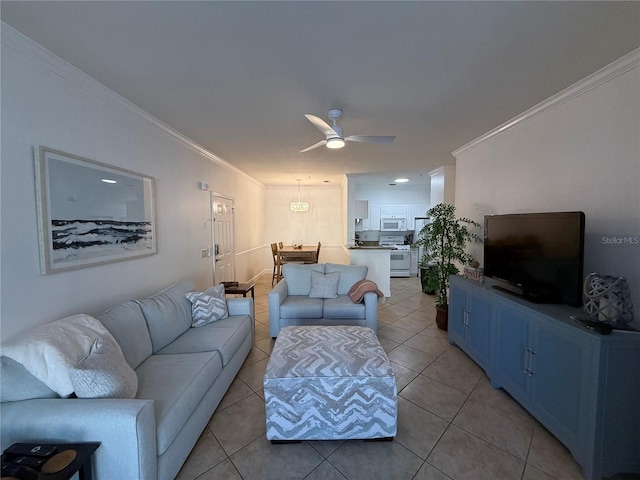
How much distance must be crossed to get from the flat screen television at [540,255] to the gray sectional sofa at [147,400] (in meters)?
2.62

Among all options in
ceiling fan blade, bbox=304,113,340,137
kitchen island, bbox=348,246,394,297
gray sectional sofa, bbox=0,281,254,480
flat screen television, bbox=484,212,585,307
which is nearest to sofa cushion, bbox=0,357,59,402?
gray sectional sofa, bbox=0,281,254,480

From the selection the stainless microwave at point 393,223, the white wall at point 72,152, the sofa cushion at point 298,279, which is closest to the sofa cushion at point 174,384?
the white wall at point 72,152

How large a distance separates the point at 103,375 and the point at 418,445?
1.96 m

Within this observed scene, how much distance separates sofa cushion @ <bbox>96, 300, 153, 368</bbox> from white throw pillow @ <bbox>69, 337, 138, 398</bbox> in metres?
0.27

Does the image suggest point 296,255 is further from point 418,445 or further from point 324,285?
point 418,445

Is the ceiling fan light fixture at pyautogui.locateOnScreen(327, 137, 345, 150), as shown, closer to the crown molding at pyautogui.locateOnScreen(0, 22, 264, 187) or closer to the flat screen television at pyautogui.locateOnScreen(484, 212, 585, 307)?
the flat screen television at pyautogui.locateOnScreen(484, 212, 585, 307)

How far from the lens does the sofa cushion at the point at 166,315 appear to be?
2.13 meters

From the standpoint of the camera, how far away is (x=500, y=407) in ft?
6.75

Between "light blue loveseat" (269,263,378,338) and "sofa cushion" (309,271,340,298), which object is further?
"sofa cushion" (309,271,340,298)

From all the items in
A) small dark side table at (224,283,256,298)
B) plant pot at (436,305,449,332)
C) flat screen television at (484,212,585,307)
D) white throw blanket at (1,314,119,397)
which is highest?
flat screen television at (484,212,585,307)

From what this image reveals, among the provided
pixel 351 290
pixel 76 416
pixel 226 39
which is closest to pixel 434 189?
pixel 351 290

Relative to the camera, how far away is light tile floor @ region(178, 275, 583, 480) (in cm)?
152

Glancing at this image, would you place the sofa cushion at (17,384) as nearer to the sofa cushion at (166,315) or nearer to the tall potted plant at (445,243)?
the sofa cushion at (166,315)

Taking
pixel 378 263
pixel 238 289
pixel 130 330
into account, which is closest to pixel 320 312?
pixel 238 289
